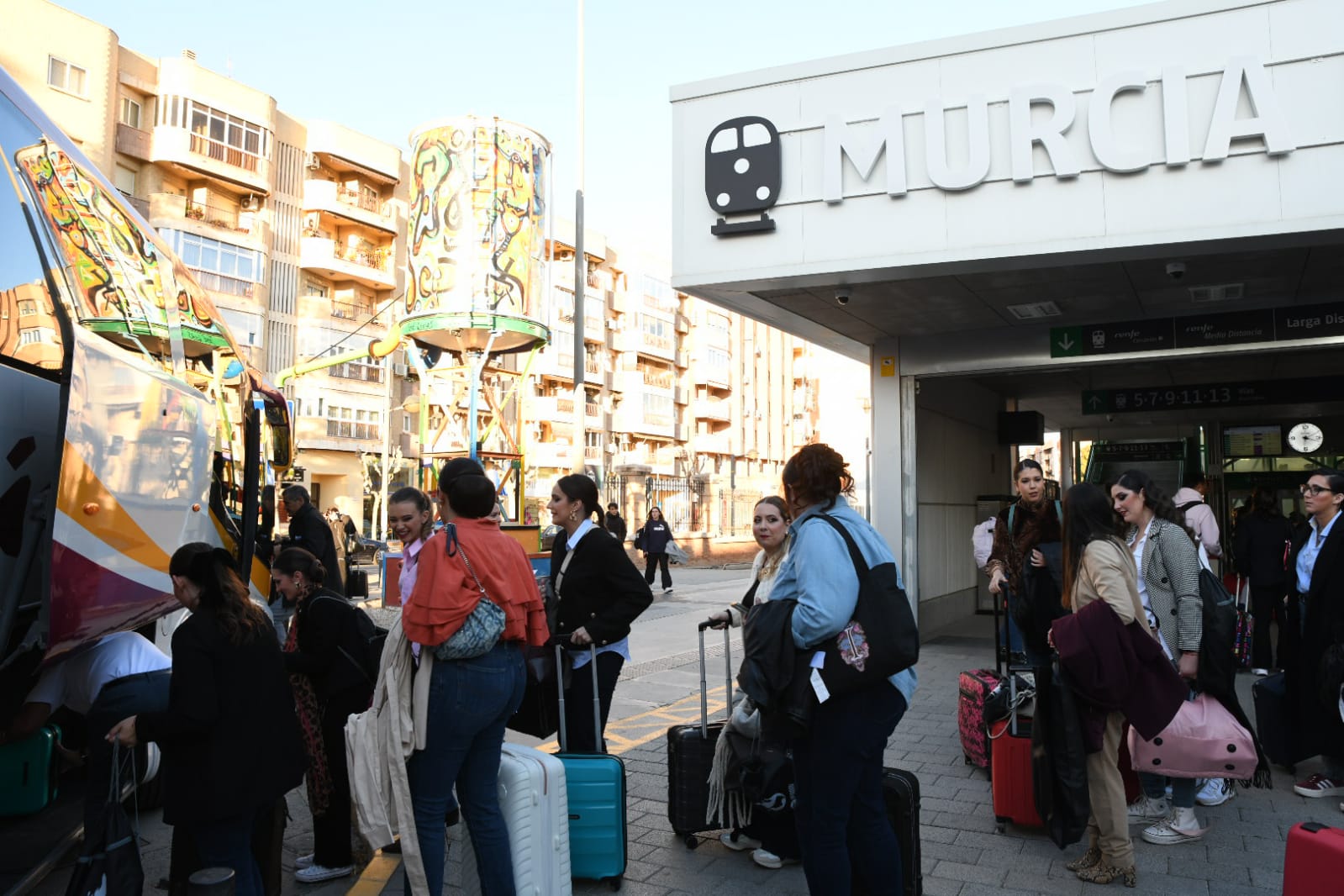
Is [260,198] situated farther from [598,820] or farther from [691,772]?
[598,820]

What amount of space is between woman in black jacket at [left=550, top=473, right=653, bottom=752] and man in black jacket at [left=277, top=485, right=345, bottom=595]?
14.4ft

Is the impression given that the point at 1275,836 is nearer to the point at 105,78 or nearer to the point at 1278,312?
the point at 1278,312

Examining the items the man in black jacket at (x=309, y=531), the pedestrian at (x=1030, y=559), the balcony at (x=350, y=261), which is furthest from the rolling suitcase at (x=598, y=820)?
the balcony at (x=350, y=261)

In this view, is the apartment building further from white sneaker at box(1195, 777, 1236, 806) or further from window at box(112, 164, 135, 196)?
white sneaker at box(1195, 777, 1236, 806)

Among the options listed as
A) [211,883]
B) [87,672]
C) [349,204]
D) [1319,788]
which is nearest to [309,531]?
[87,672]

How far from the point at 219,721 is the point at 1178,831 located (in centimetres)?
457

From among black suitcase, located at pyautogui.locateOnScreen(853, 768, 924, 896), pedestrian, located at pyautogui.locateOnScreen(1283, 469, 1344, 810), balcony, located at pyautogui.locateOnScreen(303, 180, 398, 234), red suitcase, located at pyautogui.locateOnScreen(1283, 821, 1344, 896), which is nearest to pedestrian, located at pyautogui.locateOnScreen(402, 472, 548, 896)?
black suitcase, located at pyautogui.locateOnScreen(853, 768, 924, 896)

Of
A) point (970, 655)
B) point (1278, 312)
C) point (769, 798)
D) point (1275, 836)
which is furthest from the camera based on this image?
point (970, 655)

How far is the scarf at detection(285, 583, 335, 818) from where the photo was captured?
4.55 metres

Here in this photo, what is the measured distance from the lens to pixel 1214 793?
5.72 metres

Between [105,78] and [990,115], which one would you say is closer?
[990,115]

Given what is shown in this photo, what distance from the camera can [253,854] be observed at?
13.3 feet

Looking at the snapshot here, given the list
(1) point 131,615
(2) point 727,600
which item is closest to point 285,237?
(2) point 727,600

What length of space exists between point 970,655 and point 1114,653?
752cm
